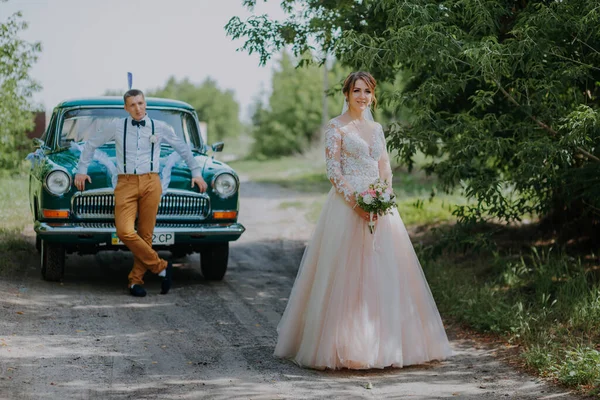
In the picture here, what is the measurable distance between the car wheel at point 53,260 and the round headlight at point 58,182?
65 cm

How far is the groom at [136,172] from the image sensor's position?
775cm

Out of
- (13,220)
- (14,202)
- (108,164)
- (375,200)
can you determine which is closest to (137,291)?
(108,164)

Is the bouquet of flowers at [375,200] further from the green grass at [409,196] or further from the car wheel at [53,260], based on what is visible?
the car wheel at [53,260]

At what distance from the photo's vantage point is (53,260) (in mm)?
8344

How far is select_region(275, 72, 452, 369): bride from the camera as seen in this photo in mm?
5535

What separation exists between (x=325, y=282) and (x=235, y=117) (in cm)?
7657

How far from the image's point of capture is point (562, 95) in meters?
8.23

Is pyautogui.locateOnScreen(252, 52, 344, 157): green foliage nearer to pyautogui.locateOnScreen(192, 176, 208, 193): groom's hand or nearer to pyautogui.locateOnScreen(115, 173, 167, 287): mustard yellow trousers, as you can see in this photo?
pyautogui.locateOnScreen(192, 176, 208, 193): groom's hand

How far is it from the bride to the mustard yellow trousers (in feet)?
7.51

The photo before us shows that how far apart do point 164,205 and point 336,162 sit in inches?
112

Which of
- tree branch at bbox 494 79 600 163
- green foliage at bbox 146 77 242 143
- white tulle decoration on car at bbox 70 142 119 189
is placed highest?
green foliage at bbox 146 77 242 143

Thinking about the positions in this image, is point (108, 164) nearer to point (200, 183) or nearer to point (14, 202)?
point (200, 183)

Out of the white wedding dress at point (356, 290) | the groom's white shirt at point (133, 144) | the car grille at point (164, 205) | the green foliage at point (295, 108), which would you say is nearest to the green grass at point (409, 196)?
the car grille at point (164, 205)

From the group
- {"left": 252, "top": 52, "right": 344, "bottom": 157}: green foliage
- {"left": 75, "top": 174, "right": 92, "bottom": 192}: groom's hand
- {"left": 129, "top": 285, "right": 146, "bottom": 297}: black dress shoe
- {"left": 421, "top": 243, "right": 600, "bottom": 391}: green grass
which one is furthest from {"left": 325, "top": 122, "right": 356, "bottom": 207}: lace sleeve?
{"left": 252, "top": 52, "right": 344, "bottom": 157}: green foliage
